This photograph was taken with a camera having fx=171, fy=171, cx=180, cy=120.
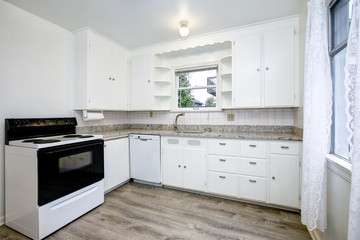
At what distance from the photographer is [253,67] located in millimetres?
2389

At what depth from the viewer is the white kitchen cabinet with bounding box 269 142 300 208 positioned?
2004 millimetres

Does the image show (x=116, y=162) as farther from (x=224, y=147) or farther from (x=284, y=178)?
(x=284, y=178)

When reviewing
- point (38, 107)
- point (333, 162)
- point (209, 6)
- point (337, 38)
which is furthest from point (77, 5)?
point (333, 162)

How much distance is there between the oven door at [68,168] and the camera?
5.27 feet

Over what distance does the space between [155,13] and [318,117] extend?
2076mm

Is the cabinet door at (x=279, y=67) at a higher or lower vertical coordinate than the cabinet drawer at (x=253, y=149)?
higher

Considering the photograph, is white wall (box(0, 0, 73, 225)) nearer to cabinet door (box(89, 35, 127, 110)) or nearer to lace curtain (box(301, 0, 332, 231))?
cabinet door (box(89, 35, 127, 110))

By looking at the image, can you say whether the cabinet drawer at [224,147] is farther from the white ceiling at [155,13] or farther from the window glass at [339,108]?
the white ceiling at [155,13]

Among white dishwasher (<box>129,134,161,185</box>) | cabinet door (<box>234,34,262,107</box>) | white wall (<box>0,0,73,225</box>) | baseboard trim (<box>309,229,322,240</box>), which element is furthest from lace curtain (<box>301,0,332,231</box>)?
white wall (<box>0,0,73,225</box>)

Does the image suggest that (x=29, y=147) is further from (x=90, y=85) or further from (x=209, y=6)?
(x=209, y=6)

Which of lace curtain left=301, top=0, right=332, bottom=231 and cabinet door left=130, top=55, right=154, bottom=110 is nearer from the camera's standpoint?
lace curtain left=301, top=0, right=332, bottom=231

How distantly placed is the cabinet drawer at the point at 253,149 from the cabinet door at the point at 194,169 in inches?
21.6

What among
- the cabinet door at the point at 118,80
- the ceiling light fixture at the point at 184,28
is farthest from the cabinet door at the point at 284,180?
the cabinet door at the point at 118,80

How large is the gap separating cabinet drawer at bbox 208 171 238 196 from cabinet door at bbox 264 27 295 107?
3.66 ft
